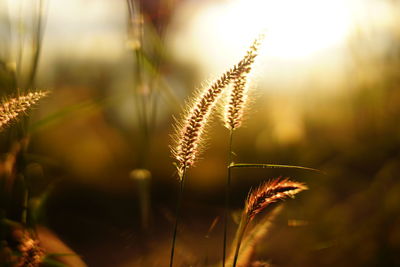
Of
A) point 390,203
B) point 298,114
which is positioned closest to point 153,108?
point 390,203

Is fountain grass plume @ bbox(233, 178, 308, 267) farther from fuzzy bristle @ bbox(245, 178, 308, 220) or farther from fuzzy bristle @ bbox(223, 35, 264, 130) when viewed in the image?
fuzzy bristle @ bbox(223, 35, 264, 130)

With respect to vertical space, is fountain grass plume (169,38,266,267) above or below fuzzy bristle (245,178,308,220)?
above

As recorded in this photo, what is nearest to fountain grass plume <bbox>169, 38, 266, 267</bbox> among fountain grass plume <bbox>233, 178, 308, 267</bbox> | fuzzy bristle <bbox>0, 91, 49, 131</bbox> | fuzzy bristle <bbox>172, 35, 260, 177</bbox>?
fuzzy bristle <bbox>172, 35, 260, 177</bbox>

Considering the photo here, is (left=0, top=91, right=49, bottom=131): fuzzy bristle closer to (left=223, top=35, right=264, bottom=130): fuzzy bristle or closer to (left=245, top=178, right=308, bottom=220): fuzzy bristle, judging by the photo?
(left=223, top=35, right=264, bottom=130): fuzzy bristle

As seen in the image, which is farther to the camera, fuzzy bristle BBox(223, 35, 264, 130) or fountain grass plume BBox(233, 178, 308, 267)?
fuzzy bristle BBox(223, 35, 264, 130)

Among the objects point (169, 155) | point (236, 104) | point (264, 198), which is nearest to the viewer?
point (264, 198)

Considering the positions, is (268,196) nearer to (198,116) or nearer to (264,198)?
(264,198)

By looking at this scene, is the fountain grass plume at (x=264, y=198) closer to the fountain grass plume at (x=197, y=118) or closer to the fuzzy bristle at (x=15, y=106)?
the fountain grass plume at (x=197, y=118)

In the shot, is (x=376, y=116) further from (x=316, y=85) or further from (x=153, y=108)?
(x=153, y=108)

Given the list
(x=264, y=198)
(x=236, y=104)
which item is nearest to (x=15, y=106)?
(x=236, y=104)
